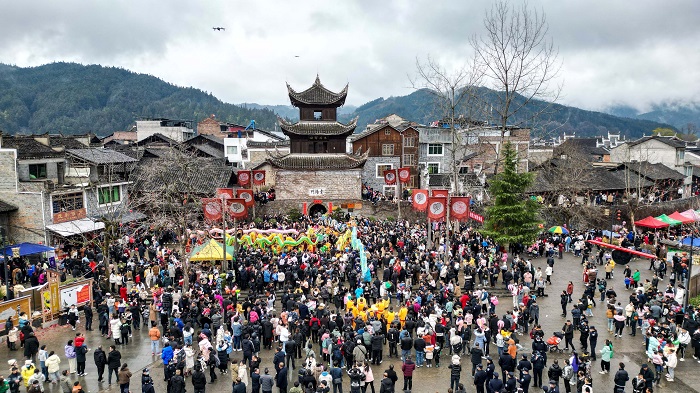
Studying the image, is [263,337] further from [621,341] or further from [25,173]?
[25,173]

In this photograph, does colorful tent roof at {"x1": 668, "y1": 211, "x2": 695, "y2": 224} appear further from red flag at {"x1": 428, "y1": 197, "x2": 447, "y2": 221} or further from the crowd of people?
red flag at {"x1": 428, "y1": 197, "x2": 447, "y2": 221}

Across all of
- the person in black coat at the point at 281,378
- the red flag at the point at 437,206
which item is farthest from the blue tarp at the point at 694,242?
the person in black coat at the point at 281,378

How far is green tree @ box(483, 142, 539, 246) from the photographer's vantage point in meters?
31.0

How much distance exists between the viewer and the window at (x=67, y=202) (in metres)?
32.0

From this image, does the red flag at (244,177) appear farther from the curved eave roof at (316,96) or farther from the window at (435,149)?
the window at (435,149)

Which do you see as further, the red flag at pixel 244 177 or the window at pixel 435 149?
the window at pixel 435 149

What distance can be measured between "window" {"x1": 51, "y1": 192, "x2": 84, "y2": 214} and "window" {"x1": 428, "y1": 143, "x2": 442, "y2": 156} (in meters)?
33.6

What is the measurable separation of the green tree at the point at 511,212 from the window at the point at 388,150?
2282 cm

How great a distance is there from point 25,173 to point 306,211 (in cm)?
2032

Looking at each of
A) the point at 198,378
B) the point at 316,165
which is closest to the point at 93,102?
the point at 316,165

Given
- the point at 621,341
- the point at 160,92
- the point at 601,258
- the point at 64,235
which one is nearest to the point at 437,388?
the point at 621,341

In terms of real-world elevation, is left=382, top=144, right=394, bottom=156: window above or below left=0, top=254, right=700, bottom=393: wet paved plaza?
above

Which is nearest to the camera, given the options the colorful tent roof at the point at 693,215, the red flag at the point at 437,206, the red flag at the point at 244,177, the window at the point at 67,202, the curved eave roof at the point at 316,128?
the red flag at the point at 437,206

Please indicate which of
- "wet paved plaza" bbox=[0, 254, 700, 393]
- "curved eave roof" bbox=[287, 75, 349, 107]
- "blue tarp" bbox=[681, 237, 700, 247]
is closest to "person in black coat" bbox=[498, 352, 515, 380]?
"wet paved plaza" bbox=[0, 254, 700, 393]
